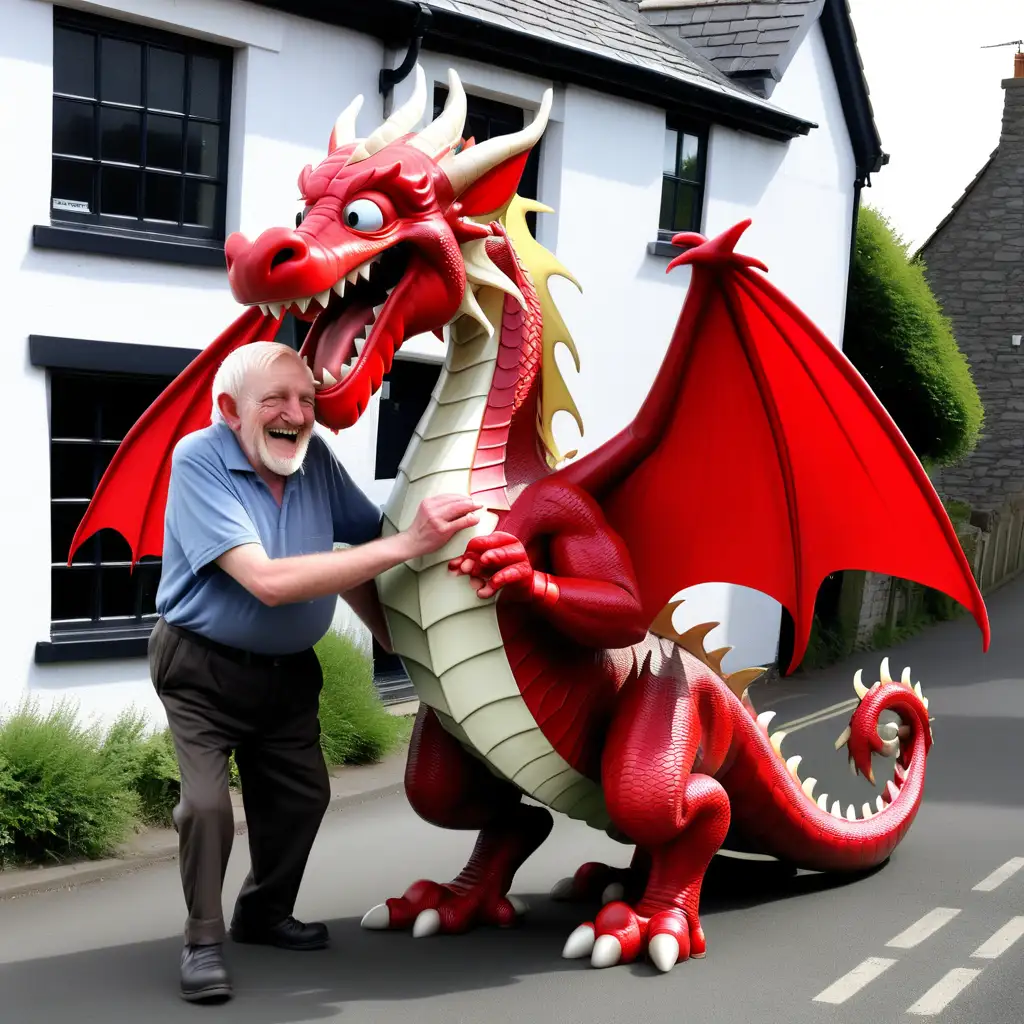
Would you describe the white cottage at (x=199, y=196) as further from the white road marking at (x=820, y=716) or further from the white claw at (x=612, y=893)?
the white claw at (x=612, y=893)

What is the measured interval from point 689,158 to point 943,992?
7.29 m

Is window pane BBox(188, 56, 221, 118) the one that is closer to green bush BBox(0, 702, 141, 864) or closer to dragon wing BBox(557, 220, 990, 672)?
green bush BBox(0, 702, 141, 864)

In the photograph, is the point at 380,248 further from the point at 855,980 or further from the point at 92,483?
the point at 92,483

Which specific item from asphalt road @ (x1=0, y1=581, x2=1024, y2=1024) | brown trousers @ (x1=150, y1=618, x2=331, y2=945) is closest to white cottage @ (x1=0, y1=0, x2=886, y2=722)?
asphalt road @ (x1=0, y1=581, x2=1024, y2=1024)

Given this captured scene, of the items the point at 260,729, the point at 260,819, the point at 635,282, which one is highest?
the point at 635,282

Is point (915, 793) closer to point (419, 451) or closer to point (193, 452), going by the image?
point (419, 451)

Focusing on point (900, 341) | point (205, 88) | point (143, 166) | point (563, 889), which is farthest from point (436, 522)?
point (900, 341)

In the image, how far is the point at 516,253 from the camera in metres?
4.31

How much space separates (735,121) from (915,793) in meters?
6.33

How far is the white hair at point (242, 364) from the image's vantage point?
12.9 ft

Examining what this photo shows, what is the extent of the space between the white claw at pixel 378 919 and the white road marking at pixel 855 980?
1319mm

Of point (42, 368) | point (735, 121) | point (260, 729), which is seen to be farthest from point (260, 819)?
point (735, 121)

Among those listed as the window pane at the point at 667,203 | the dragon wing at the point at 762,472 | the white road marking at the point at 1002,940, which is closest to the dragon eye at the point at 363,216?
the dragon wing at the point at 762,472

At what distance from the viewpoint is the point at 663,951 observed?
420cm
